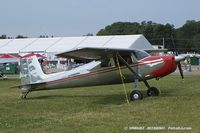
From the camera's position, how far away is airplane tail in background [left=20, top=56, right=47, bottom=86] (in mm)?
18062

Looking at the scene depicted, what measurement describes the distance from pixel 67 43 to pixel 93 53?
54161 millimetres

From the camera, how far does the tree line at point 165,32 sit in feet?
429

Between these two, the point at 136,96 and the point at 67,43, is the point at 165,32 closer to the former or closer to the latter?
the point at 67,43

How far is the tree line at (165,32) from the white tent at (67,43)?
5592 centimetres

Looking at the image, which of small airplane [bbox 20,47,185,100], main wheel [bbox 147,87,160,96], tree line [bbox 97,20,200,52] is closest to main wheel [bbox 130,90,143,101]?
small airplane [bbox 20,47,185,100]

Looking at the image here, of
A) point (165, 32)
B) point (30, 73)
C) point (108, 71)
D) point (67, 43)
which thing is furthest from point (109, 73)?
point (165, 32)

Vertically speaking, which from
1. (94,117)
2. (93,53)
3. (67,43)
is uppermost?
(67,43)

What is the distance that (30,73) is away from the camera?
59.7ft

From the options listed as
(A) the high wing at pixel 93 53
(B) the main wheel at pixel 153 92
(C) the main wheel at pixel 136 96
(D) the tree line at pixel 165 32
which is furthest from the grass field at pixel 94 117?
(D) the tree line at pixel 165 32

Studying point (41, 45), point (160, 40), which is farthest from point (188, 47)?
point (41, 45)

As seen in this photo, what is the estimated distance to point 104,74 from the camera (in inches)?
662

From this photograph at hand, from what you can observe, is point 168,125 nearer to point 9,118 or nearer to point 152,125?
point 152,125

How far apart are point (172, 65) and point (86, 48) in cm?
343

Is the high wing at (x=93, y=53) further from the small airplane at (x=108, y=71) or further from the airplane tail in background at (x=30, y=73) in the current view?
the airplane tail in background at (x=30, y=73)
